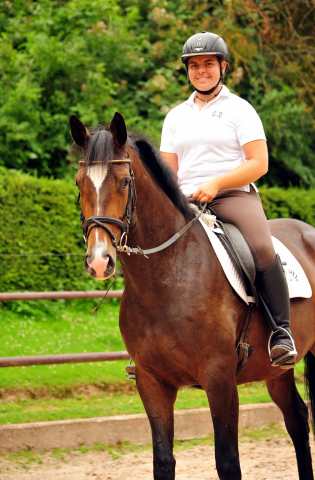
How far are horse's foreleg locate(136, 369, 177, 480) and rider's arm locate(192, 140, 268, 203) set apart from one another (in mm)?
1135

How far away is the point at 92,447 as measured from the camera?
5184 mm

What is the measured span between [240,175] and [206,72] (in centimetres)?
78

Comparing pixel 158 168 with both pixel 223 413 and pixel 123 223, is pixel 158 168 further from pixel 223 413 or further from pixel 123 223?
pixel 223 413

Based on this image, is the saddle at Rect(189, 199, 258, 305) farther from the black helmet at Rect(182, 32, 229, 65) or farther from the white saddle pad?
the black helmet at Rect(182, 32, 229, 65)

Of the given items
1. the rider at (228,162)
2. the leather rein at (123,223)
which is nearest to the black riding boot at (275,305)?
the rider at (228,162)

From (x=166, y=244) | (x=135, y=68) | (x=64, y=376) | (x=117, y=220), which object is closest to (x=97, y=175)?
(x=117, y=220)

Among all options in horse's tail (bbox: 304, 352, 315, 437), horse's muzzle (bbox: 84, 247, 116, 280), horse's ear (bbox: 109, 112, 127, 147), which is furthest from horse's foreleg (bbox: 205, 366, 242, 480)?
horse's tail (bbox: 304, 352, 315, 437)

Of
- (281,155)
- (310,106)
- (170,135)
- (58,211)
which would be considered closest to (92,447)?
(170,135)

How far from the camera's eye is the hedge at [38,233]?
7.42 meters

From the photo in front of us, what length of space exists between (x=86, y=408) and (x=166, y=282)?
2851 millimetres

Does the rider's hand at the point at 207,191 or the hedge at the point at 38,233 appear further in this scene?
the hedge at the point at 38,233

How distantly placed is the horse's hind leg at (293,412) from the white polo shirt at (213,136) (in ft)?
5.59

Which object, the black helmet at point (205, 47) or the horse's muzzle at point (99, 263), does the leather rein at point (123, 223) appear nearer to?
the horse's muzzle at point (99, 263)

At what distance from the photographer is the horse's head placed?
2613 millimetres
